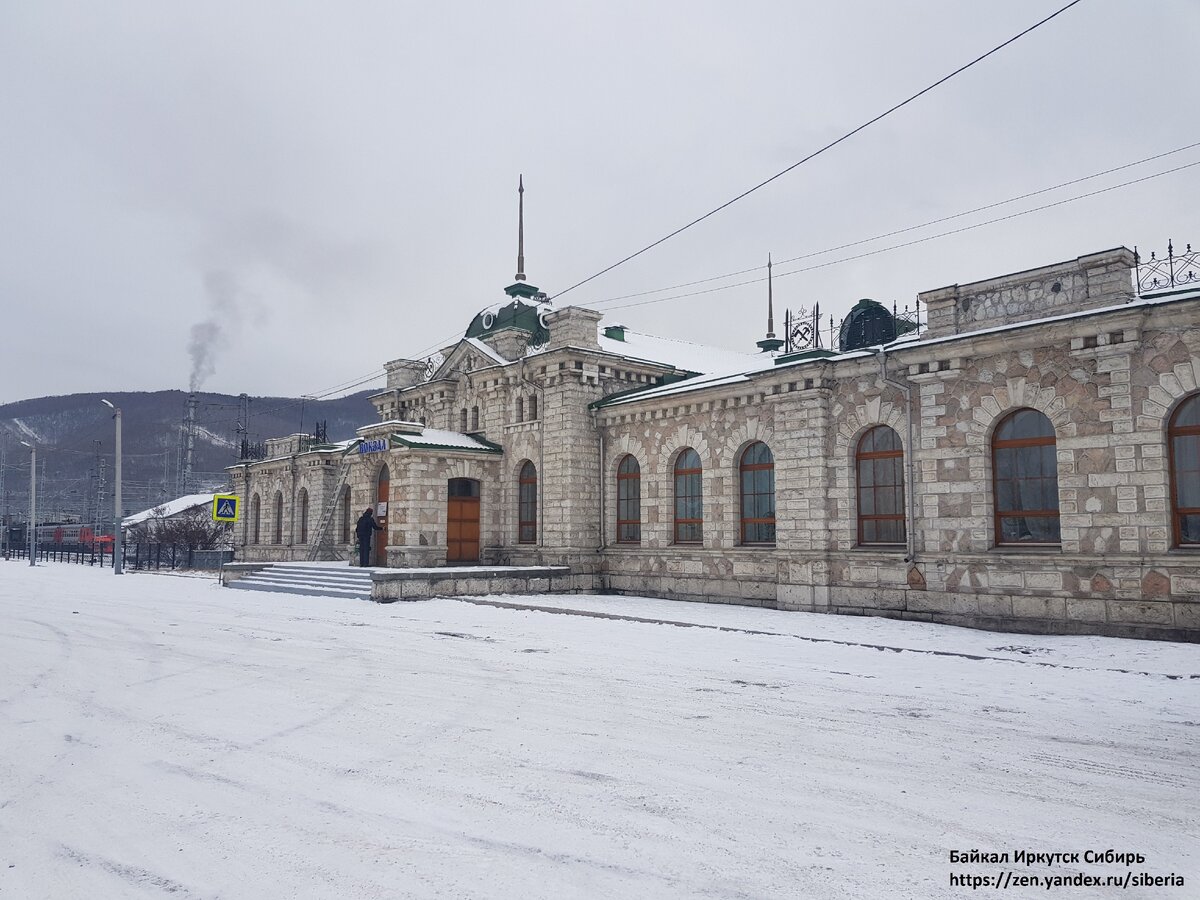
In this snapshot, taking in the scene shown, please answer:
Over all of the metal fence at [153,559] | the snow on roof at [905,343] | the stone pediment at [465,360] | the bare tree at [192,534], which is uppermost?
the stone pediment at [465,360]

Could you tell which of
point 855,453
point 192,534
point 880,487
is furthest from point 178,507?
point 880,487

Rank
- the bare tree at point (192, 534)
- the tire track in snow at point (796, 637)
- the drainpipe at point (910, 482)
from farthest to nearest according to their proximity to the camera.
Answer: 1. the bare tree at point (192, 534)
2. the drainpipe at point (910, 482)
3. the tire track in snow at point (796, 637)

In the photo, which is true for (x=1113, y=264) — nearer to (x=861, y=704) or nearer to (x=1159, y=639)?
(x=1159, y=639)

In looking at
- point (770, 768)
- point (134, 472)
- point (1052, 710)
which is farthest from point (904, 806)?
point (134, 472)

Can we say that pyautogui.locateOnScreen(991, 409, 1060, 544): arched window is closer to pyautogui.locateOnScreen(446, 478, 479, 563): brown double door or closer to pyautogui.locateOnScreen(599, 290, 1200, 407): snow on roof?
pyautogui.locateOnScreen(599, 290, 1200, 407): snow on roof

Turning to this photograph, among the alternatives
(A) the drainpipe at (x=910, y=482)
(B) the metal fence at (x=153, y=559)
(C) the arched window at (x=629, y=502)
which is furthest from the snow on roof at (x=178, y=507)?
(A) the drainpipe at (x=910, y=482)

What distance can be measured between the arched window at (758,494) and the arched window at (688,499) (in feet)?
4.25

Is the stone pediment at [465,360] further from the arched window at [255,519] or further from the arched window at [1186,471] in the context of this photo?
the arched window at [1186,471]

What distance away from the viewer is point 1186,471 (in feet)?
43.7

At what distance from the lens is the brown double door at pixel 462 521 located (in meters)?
25.1

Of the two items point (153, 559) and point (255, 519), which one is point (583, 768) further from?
point (153, 559)

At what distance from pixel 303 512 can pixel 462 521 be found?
563 inches

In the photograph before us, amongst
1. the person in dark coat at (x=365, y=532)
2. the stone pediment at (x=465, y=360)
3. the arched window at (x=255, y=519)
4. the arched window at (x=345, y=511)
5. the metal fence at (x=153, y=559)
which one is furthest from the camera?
the metal fence at (x=153, y=559)

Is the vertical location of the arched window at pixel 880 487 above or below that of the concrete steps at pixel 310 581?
above
